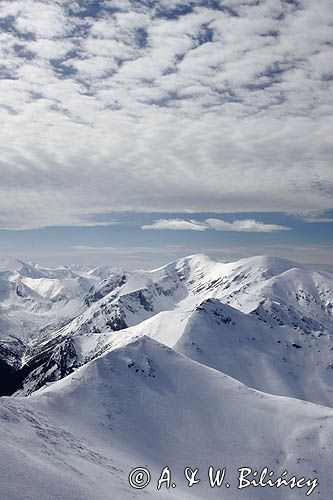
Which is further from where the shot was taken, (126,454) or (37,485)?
(126,454)

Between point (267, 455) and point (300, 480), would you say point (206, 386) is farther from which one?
point (300, 480)

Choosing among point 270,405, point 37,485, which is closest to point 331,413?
point 270,405

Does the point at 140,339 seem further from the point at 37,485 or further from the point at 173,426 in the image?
the point at 37,485

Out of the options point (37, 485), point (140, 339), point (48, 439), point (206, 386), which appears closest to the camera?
point (37, 485)

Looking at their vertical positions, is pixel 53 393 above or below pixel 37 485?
below

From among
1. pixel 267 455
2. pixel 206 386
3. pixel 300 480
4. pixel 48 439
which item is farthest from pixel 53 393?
pixel 300 480

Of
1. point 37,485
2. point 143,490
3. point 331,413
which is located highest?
point 37,485

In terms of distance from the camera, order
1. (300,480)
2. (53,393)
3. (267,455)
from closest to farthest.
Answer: (300,480) < (267,455) < (53,393)
